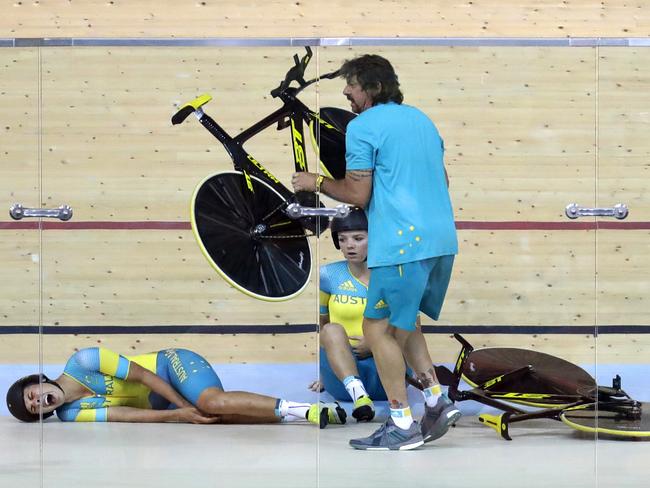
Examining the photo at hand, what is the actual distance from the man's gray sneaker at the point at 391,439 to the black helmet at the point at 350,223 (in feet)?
2.04

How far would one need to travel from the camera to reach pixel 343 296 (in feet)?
12.9

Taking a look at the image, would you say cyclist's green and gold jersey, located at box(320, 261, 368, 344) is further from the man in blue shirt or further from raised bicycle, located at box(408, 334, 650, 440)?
raised bicycle, located at box(408, 334, 650, 440)

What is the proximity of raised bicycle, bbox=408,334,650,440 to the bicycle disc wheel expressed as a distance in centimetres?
57

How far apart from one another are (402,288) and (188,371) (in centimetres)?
75

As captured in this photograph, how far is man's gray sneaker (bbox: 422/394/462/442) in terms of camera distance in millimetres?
3852

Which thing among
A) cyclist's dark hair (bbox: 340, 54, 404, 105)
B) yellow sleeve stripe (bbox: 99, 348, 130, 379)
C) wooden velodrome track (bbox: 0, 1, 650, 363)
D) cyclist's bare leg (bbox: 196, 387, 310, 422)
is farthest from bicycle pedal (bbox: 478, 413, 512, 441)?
yellow sleeve stripe (bbox: 99, 348, 130, 379)

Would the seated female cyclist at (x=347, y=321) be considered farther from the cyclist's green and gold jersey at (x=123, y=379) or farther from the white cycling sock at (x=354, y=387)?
the cyclist's green and gold jersey at (x=123, y=379)

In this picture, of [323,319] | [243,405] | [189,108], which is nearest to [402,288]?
[323,319]

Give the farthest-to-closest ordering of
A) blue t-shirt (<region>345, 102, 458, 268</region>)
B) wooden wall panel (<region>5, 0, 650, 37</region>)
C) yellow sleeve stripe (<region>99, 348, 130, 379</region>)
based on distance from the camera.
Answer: wooden wall panel (<region>5, 0, 650, 37</region>) → yellow sleeve stripe (<region>99, 348, 130, 379</region>) → blue t-shirt (<region>345, 102, 458, 268</region>)

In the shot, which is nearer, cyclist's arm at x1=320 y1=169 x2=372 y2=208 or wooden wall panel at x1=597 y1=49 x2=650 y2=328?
cyclist's arm at x1=320 y1=169 x2=372 y2=208

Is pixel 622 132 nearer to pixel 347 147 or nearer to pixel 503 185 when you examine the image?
pixel 503 185

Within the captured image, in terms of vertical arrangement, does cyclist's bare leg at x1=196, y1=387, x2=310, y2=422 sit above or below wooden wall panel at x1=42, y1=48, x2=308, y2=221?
below

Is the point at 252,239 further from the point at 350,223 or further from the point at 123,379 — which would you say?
the point at 123,379

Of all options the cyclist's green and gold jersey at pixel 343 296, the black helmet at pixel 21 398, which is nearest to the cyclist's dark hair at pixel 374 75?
the cyclist's green and gold jersey at pixel 343 296
